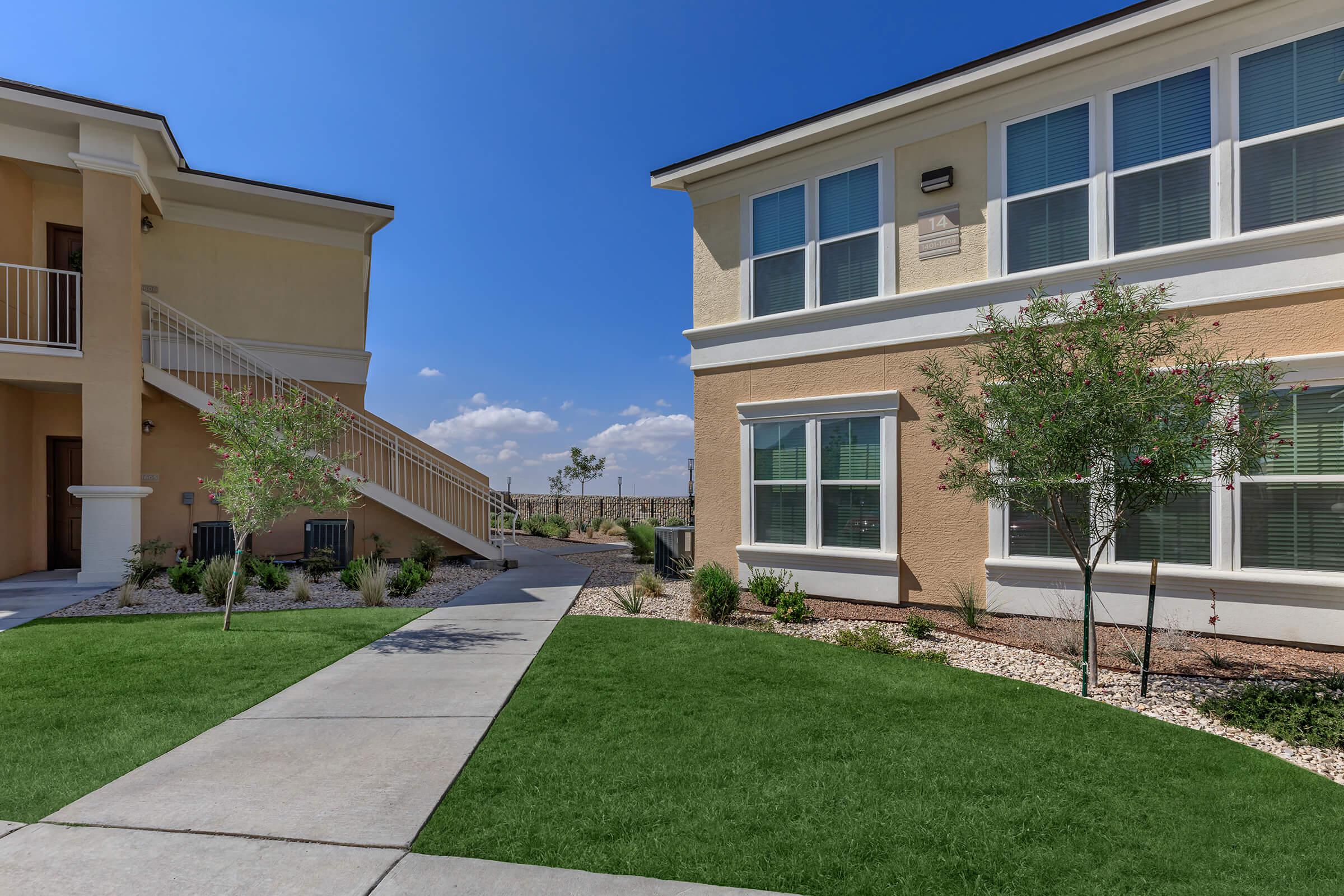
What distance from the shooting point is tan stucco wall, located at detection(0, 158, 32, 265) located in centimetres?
1196

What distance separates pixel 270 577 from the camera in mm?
11125

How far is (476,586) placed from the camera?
11992 millimetres

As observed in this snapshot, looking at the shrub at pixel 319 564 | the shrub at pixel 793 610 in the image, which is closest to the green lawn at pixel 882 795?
the shrub at pixel 793 610

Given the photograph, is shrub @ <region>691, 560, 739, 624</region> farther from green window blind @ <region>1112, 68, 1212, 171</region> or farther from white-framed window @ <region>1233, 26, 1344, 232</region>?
white-framed window @ <region>1233, 26, 1344, 232</region>

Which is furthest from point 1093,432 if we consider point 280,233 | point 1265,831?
point 280,233

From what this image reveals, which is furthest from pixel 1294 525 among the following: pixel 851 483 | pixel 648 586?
pixel 648 586

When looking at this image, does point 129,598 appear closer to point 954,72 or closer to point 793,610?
point 793,610

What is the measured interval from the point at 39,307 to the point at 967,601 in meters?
15.0

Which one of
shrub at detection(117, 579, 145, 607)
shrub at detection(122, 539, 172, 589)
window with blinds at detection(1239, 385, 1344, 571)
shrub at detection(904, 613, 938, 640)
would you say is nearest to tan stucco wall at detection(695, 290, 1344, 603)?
window with blinds at detection(1239, 385, 1344, 571)

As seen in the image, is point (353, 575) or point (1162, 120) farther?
point (353, 575)

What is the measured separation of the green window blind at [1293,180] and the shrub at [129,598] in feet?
47.2

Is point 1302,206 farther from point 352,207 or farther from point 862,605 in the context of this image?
point 352,207

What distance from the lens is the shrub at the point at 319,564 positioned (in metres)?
12.5

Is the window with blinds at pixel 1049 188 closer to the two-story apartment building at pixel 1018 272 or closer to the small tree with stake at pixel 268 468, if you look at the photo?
the two-story apartment building at pixel 1018 272
